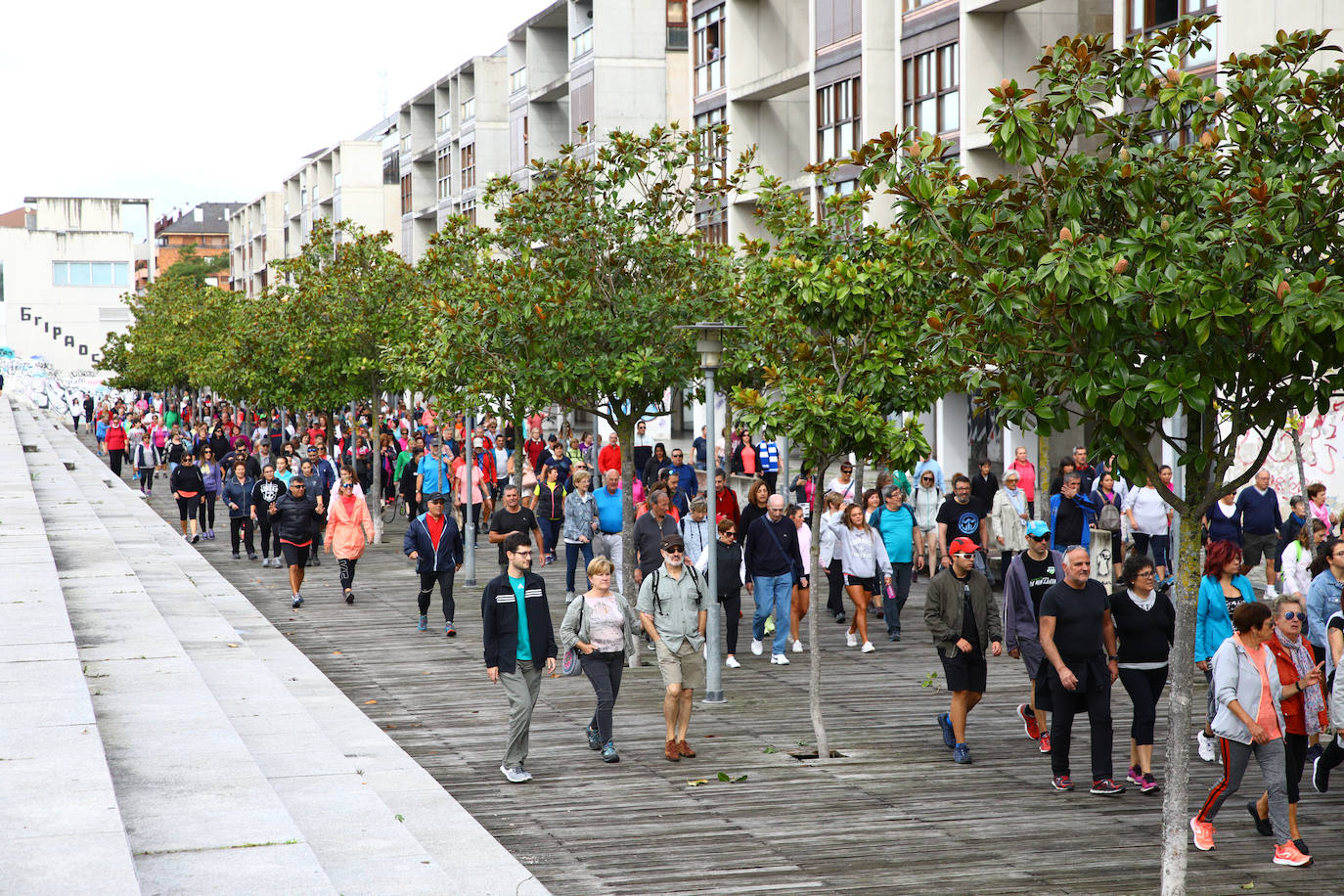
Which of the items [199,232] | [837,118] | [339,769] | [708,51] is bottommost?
[339,769]

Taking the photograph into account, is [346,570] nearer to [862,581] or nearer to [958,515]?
[862,581]

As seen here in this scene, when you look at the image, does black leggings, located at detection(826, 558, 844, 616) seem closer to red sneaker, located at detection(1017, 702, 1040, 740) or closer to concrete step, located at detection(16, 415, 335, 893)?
red sneaker, located at detection(1017, 702, 1040, 740)

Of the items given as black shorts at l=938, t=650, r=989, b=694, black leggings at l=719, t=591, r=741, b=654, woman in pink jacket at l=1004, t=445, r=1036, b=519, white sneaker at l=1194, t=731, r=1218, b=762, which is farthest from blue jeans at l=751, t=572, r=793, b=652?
woman in pink jacket at l=1004, t=445, r=1036, b=519

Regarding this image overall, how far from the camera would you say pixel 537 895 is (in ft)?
24.6

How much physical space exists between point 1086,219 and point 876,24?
1196 inches

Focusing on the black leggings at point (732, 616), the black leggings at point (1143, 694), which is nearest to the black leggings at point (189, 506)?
the black leggings at point (732, 616)

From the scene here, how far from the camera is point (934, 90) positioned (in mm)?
34594

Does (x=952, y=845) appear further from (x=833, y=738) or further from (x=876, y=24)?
(x=876, y=24)

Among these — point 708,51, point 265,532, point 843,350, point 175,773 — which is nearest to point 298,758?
point 175,773

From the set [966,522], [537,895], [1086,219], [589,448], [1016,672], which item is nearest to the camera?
[537,895]

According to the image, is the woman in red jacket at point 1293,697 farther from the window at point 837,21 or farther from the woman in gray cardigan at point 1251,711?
the window at point 837,21

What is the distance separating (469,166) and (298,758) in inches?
2430

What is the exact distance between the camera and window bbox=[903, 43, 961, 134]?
111 feet

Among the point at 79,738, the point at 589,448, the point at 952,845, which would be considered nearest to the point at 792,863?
the point at 952,845
